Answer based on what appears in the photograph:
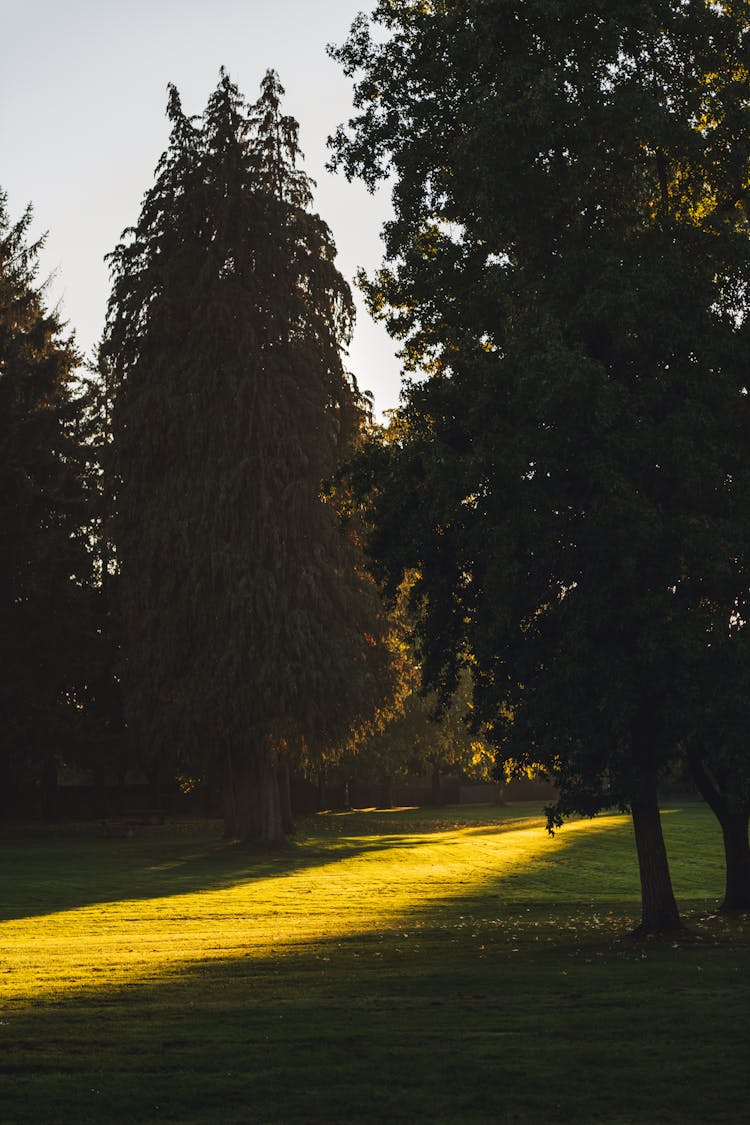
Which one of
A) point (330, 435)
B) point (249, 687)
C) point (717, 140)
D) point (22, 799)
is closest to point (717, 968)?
point (717, 140)

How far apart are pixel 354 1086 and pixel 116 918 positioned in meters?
16.1

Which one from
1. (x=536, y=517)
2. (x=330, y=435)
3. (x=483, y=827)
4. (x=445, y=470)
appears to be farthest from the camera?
(x=483, y=827)

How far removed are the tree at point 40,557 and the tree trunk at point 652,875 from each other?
3195 centimetres

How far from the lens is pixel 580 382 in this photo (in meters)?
15.5

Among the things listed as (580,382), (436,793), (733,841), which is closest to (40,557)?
(733,841)

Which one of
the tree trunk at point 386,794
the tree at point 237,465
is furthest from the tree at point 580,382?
the tree trunk at point 386,794

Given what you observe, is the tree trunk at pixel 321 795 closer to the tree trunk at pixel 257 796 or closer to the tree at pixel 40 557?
the tree at pixel 40 557

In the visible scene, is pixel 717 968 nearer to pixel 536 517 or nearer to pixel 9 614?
pixel 536 517

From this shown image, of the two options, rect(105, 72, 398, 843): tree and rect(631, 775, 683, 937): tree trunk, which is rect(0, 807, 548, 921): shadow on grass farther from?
rect(631, 775, 683, 937): tree trunk

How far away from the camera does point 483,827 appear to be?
196ft

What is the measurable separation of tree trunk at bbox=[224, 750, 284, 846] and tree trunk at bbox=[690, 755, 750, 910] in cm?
1897

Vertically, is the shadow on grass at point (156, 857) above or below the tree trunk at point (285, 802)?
below

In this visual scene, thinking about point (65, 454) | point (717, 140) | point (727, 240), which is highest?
point (65, 454)

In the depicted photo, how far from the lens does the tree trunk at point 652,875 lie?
18375mm
